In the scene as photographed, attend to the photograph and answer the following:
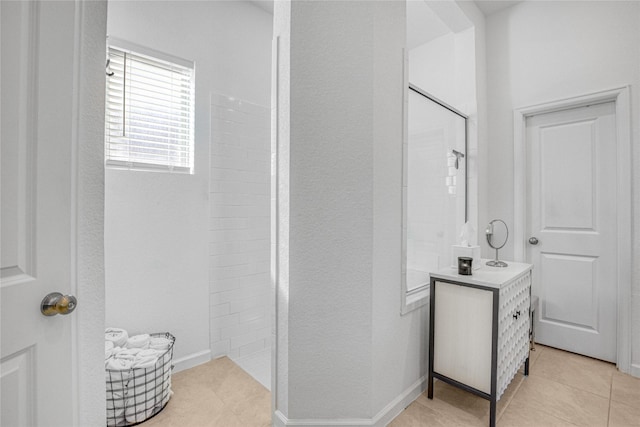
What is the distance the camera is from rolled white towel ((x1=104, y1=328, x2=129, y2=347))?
1826mm

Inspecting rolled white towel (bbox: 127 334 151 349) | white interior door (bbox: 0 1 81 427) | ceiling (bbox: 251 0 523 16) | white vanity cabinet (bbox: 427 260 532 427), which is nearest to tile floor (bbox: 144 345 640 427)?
white vanity cabinet (bbox: 427 260 532 427)

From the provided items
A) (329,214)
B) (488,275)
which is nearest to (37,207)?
(329,214)

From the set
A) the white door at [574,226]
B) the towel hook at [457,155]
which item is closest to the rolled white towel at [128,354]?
the towel hook at [457,155]

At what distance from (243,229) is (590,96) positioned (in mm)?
2968

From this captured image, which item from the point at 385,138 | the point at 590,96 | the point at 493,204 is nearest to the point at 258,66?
the point at 385,138

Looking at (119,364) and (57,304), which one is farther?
(119,364)

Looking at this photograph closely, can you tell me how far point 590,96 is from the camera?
92.9 inches

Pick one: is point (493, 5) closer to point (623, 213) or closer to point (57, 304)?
point (623, 213)

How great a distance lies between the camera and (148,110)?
2.12 metres

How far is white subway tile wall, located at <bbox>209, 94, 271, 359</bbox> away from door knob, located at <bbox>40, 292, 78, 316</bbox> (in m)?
1.48

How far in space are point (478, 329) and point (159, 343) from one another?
6.46 ft

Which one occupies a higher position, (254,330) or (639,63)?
(639,63)

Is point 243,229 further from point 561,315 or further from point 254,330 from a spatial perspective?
point 561,315

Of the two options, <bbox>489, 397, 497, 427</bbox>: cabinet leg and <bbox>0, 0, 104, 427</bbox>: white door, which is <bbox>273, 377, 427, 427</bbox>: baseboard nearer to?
<bbox>489, 397, 497, 427</bbox>: cabinet leg
